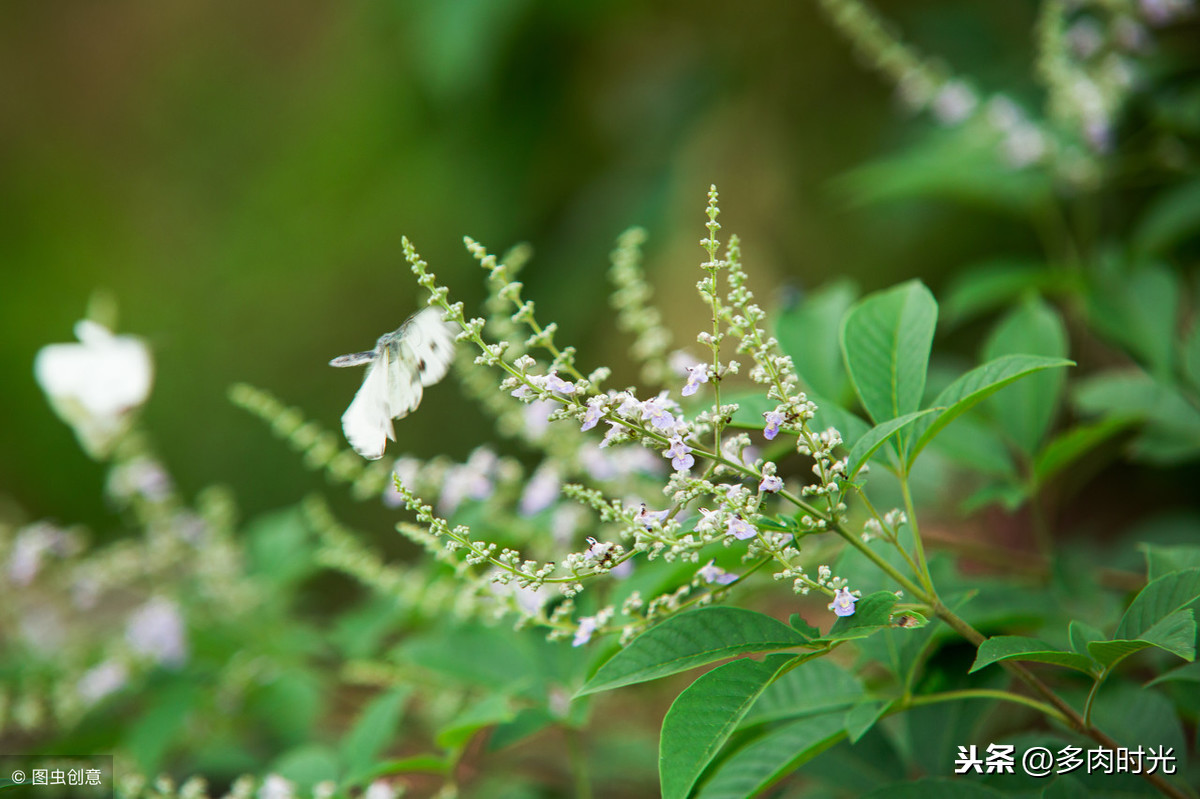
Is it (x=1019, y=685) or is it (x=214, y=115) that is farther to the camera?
(x=214, y=115)

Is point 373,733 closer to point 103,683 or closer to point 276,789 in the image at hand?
point 276,789

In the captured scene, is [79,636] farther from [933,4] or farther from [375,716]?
[933,4]

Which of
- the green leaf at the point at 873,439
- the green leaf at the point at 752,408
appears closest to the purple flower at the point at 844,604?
the green leaf at the point at 873,439

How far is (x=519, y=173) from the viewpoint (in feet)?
10.3

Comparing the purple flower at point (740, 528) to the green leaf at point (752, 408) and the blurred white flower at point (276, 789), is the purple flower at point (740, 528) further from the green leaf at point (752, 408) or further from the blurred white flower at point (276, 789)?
the blurred white flower at point (276, 789)

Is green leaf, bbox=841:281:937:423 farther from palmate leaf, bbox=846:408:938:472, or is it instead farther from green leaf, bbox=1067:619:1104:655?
green leaf, bbox=1067:619:1104:655

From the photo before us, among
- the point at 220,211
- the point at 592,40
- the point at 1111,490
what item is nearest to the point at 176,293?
the point at 220,211

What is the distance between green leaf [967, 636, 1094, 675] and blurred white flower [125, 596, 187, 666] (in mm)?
1451

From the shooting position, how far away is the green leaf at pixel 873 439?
713 millimetres

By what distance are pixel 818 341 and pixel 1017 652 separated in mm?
664

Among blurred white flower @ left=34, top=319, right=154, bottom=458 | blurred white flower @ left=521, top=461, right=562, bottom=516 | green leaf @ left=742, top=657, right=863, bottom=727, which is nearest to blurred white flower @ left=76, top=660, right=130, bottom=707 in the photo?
blurred white flower @ left=34, top=319, right=154, bottom=458

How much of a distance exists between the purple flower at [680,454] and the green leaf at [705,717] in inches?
7.6

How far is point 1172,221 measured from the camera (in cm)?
158

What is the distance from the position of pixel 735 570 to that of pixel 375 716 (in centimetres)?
54
